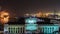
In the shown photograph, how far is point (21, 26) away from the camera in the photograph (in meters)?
1.73

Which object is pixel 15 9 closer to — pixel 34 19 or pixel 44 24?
pixel 34 19

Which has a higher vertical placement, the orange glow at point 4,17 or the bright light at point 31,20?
the orange glow at point 4,17

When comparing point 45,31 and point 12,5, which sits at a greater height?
point 12,5

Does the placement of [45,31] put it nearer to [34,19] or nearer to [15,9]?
[34,19]

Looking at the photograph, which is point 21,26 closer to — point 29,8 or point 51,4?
point 29,8

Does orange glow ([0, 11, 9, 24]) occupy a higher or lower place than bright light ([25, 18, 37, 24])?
higher

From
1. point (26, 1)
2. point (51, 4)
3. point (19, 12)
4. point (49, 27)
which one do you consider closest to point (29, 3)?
point (26, 1)

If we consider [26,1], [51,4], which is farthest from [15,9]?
[51,4]

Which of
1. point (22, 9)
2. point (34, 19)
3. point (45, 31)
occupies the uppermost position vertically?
point (22, 9)

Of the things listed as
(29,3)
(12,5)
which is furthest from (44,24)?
(12,5)

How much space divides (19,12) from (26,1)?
167mm

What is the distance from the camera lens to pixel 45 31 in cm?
173

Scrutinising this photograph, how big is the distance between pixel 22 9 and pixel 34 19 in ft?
0.65

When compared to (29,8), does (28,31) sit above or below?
below
